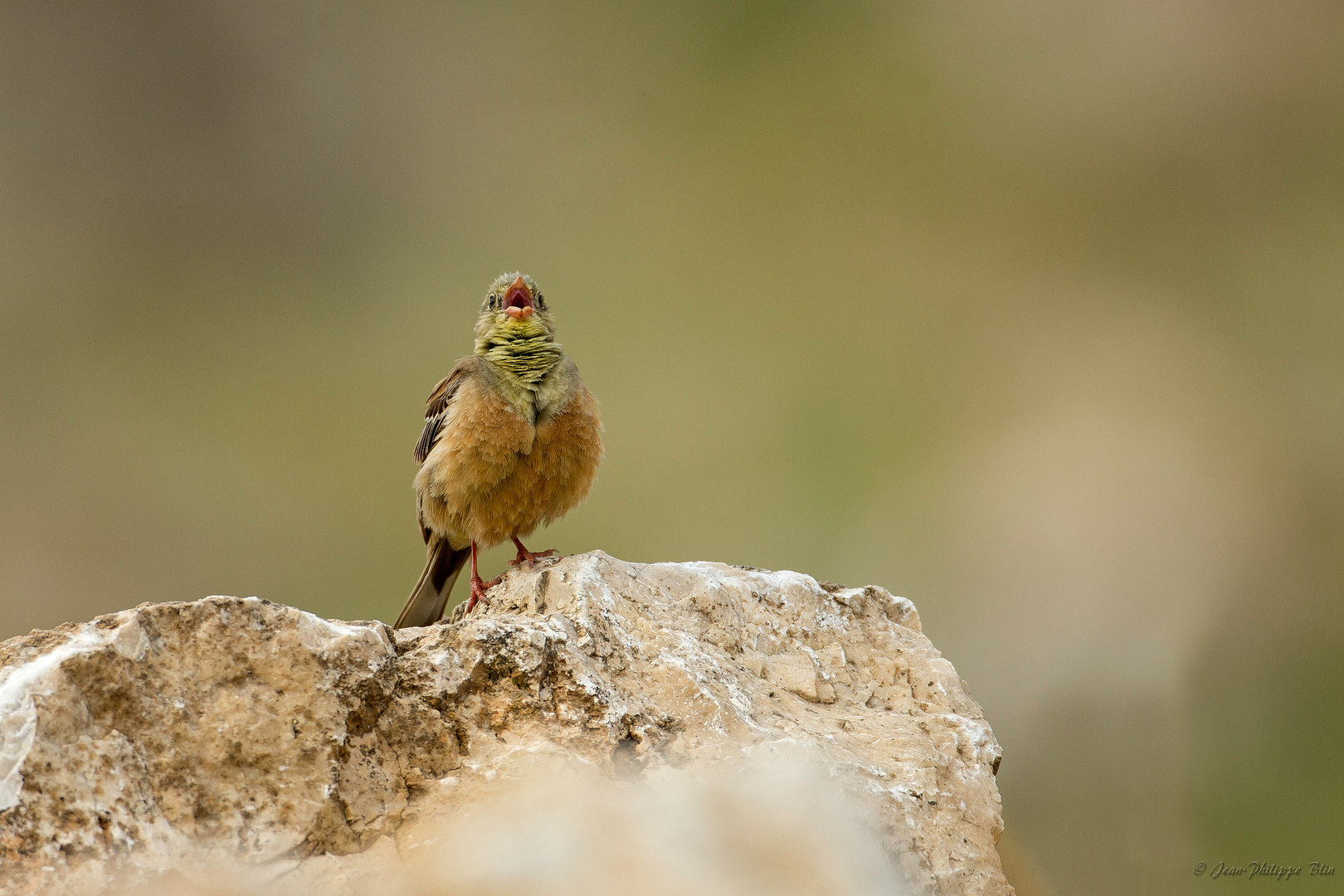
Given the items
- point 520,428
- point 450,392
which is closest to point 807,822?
point 520,428

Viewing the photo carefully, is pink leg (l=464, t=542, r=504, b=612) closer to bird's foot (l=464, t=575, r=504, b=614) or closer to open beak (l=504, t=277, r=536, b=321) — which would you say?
bird's foot (l=464, t=575, r=504, b=614)

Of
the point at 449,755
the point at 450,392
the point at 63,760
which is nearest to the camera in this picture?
the point at 63,760

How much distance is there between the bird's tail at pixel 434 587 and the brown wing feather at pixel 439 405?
466 mm

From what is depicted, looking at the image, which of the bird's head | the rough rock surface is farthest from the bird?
the rough rock surface

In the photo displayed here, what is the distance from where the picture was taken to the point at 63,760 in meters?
2.17

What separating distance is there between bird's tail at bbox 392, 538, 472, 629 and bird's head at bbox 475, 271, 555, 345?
1.00 m

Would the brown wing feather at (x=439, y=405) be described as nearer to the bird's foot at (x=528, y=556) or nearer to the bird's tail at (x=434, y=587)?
the bird's tail at (x=434, y=587)

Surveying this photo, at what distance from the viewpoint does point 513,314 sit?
4.98 metres

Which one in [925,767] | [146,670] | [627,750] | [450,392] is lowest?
[925,767]

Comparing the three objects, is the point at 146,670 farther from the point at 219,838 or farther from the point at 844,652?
the point at 844,652

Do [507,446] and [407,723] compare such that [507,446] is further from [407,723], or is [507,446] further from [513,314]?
[407,723]

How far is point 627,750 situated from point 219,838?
980mm

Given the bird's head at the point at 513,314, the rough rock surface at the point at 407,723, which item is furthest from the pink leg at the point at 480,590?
the bird's head at the point at 513,314

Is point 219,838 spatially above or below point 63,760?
below
